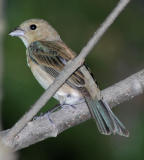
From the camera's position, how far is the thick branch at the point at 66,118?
3711 millimetres

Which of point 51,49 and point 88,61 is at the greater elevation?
point 51,49

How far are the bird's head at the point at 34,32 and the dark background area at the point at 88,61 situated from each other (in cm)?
42

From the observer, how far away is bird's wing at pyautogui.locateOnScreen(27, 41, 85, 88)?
167 inches

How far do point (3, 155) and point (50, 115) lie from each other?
1532 mm

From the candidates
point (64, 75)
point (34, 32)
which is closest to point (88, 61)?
point (34, 32)

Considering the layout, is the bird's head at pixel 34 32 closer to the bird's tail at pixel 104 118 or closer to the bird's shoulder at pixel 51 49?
the bird's shoulder at pixel 51 49

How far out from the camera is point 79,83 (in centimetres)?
421

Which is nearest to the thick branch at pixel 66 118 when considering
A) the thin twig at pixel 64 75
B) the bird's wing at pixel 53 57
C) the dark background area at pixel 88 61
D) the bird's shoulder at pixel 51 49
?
the bird's wing at pixel 53 57

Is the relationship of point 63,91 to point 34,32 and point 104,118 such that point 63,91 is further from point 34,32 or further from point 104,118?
point 34,32

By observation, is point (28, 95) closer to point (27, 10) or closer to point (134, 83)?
point (27, 10)

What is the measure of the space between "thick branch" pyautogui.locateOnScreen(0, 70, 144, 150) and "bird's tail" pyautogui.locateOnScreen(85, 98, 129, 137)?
0.07 m

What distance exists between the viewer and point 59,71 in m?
4.42

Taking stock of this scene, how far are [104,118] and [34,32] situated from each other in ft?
4.86

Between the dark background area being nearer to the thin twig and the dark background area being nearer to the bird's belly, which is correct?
the bird's belly
